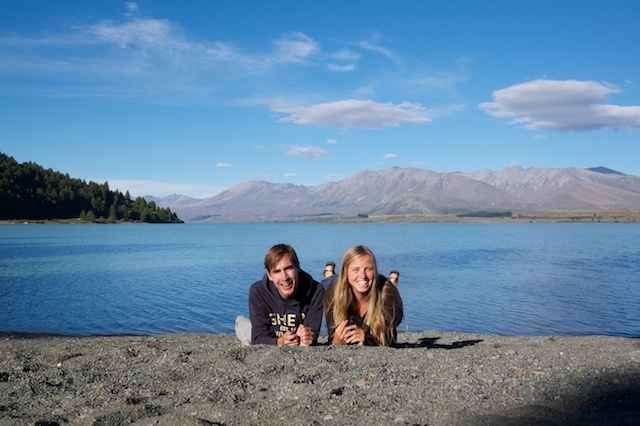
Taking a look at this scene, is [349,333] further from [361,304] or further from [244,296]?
[244,296]

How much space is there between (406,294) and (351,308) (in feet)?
76.9

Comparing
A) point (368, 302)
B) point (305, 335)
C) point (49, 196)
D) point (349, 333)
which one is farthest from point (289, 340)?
point (49, 196)

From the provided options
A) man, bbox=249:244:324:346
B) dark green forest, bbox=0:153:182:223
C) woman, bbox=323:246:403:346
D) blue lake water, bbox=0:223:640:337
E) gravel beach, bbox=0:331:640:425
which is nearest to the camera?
gravel beach, bbox=0:331:640:425

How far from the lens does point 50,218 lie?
176125 mm

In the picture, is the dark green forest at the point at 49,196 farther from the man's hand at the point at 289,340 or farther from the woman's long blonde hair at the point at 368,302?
the woman's long blonde hair at the point at 368,302

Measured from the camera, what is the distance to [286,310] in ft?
32.0

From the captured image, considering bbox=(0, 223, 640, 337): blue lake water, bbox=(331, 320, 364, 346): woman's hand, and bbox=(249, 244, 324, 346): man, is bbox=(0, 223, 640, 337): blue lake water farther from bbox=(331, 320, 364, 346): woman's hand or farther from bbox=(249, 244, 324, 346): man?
bbox=(249, 244, 324, 346): man

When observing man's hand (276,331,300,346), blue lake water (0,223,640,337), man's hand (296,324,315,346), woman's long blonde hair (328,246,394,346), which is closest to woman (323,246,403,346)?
woman's long blonde hair (328,246,394,346)

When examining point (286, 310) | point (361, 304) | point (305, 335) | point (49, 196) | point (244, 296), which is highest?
point (49, 196)

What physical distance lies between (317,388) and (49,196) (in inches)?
7296

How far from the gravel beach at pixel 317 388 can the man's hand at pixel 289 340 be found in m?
0.35

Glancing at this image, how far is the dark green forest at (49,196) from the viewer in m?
162

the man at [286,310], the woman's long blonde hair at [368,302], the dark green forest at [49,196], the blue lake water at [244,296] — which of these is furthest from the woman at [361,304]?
the dark green forest at [49,196]

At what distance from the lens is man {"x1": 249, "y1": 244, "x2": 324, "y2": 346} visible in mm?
9539
